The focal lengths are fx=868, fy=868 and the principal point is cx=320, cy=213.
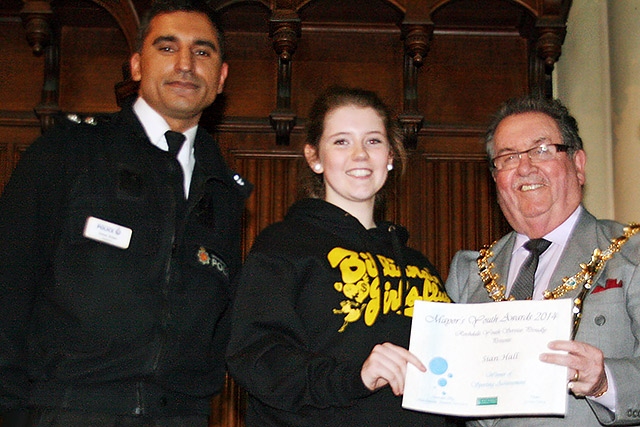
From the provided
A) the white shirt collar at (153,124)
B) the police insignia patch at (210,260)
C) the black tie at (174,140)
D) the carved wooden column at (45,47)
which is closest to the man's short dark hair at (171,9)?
the white shirt collar at (153,124)

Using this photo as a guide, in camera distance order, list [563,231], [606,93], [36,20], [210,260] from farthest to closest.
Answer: [606,93], [36,20], [563,231], [210,260]

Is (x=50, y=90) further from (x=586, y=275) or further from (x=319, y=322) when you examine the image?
(x=586, y=275)

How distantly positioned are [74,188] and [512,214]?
4.11 feet

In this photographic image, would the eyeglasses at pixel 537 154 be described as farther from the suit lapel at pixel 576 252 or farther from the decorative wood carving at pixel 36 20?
the decorative wood carving at pixel 36 20

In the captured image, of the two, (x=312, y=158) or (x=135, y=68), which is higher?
(x=135, y=68)

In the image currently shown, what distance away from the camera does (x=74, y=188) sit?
2.23m

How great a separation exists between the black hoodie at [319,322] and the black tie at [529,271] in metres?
0.30

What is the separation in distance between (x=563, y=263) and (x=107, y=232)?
122cm

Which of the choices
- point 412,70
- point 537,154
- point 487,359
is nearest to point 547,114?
point 537,154

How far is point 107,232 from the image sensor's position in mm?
2199

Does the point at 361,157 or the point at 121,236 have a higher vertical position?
the point at 361,157

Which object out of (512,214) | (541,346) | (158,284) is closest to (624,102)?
(512,214)

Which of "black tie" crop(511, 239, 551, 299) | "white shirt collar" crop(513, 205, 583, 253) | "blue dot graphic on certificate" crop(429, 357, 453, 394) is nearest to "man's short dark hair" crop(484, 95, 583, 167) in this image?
"white shirt collar" crop(513, 205, 583, 253)

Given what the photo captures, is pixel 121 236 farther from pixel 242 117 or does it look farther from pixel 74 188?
pixel 242 117
